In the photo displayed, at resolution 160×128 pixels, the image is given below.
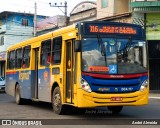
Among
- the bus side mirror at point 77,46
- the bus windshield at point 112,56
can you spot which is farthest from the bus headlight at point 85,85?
the bus side mirror at point 77,46

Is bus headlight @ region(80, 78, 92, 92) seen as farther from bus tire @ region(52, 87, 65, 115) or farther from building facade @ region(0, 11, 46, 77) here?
building facade @ region(0, 11, 46, 77)

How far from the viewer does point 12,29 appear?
62094 mm

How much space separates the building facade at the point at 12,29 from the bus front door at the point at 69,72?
145 feet

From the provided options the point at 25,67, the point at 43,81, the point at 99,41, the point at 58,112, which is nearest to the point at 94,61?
the point at 99,41

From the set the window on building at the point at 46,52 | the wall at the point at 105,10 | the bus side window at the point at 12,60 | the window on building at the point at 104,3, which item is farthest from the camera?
the window on building at the point at 104,3

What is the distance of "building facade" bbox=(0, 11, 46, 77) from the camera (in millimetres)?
60688

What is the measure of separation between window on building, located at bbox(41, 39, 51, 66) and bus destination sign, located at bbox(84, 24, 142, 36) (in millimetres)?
2967

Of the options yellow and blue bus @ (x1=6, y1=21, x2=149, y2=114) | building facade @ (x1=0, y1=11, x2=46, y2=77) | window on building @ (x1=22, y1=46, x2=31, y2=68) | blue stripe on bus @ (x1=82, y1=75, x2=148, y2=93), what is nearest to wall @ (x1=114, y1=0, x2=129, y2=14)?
window on building @ (x1=22, y1=46, x2=31, y2=68)

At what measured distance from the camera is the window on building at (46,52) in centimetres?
1571

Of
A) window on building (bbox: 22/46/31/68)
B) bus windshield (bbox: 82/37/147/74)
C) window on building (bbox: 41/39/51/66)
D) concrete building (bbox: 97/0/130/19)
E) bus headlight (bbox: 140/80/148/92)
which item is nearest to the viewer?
bus windshield (bbox: 82/37/147/74)

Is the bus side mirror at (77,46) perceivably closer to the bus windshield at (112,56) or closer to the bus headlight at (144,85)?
the bus windshield at (112,56)

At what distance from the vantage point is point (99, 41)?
1305 cm

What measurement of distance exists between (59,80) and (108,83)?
2.22 m

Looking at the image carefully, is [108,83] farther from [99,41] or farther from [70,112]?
[70,112]
